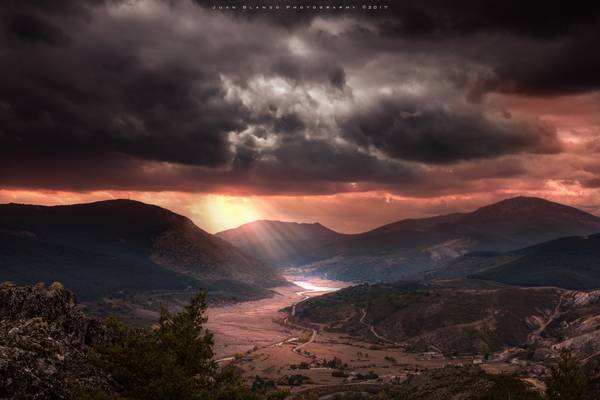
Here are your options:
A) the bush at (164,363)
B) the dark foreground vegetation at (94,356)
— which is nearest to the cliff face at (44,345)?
the dark foreground vegetation at (94,356)

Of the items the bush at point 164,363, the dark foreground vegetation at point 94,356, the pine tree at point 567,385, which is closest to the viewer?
the dark foreground vegetation at point 94,356

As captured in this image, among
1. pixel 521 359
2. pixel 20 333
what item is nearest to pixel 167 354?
pixel 20 333

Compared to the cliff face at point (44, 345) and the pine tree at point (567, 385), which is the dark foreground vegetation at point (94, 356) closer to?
the cliff face at point (44, 345)

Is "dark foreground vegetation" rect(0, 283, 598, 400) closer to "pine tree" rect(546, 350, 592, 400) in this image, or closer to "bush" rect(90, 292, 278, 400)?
"bush" rect(90, 292, 278, 400)

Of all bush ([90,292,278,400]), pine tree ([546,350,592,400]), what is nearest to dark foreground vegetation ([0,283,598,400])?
bush ([90,292,278,400])

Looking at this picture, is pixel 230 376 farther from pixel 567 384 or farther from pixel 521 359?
pixel 521 359

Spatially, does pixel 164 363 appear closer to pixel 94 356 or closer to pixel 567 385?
pixel 94 356

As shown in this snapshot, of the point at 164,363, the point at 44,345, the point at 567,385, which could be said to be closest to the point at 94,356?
the point at 44,345
